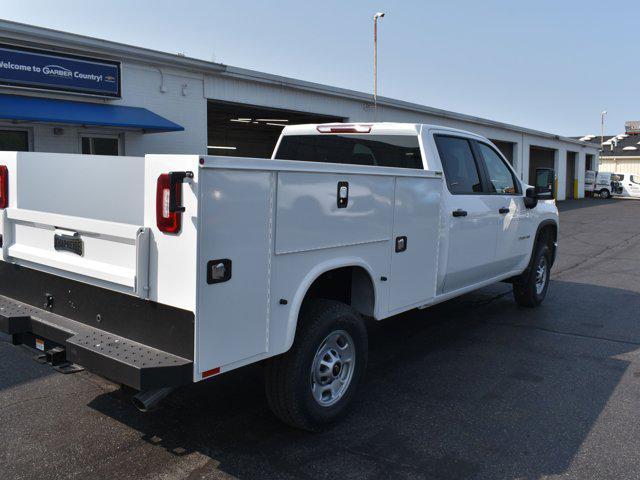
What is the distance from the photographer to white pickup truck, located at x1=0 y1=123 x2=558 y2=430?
3016 mm

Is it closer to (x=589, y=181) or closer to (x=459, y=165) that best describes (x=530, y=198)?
(x=459, y=165)

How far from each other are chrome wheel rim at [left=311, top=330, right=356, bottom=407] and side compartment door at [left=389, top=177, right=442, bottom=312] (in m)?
0.60

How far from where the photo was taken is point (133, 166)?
371cm

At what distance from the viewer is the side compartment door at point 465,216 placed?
17.5ft

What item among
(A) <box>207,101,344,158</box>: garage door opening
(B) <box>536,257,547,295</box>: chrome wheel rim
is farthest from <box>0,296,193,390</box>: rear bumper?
(A) <box>207,101,344,158</box>: garage door opening

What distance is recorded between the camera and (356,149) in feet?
18.5

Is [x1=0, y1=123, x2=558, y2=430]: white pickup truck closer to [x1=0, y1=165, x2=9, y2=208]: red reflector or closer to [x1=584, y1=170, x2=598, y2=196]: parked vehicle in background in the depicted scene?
[x1=0, y1=165, x2=9, y2=208]: red reflector

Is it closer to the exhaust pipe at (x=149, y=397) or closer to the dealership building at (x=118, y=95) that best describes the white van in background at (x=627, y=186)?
the dealership building at (x=118, y=95)

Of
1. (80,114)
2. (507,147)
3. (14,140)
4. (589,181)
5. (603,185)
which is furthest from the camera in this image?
(589,181)

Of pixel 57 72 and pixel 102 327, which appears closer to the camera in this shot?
pixel 102 327

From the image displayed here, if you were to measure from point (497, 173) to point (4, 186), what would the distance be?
4.71 m

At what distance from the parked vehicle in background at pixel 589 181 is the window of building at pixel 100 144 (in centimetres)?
3907

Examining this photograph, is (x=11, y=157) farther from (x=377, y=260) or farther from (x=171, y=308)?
(x=377, y=260)

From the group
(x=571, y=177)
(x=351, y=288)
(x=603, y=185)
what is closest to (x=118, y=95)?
(x=351, y=288)
